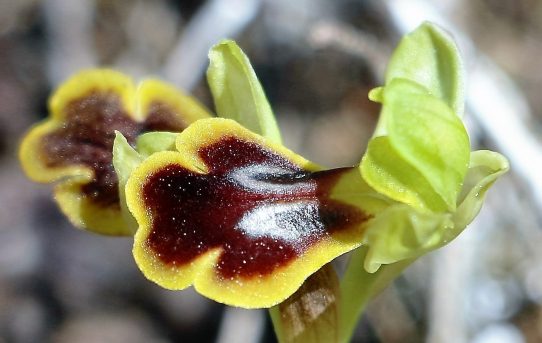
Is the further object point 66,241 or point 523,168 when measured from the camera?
point 66,241

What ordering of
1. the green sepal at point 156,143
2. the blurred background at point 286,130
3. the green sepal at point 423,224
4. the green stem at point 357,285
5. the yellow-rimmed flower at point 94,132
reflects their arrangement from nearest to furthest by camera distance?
the green sepal at point 423,224, the green sepal at point 156,143, the green stem at point 357,285, the yellow-rimmed flower at point 94,132, the blurred background at point 286,130

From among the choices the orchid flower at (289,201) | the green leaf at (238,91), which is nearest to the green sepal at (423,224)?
the orchid flower at (289,201)

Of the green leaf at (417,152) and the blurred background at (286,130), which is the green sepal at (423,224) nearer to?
the green leaf at (417,152)

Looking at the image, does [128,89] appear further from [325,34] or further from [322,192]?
[325,34]

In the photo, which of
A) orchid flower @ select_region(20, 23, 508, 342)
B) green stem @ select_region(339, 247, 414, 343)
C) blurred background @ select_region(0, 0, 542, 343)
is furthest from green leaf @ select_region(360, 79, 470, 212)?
blurred background @ select_region(0, 0, 542, 343)

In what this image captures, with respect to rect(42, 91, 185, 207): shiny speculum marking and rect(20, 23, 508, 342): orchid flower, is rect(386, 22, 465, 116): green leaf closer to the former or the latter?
rect(20, 23, 508, 342): orchid flower

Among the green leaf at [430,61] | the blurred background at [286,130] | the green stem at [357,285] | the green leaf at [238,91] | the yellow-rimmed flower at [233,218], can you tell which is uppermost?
the green leaf at [430,61]

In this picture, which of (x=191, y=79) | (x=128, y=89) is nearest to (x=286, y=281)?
(x=128, y=89)
